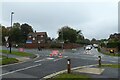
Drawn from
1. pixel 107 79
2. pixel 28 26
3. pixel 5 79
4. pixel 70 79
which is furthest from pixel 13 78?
pixel 28 26

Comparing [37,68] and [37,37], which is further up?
[37,37]

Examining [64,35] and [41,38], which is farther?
[41,38]

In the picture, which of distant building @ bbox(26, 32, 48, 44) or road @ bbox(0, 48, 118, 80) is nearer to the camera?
road @ bbox(0, 48, 118, 80)

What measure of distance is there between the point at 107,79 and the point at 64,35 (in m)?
90.2

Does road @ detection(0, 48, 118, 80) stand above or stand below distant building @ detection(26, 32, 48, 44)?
below

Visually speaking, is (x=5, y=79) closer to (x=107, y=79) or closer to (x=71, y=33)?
(x=107, y=79)

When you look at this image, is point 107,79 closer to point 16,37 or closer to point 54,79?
point 54,79

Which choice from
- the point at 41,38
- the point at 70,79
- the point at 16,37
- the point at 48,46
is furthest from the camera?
the point at 41,38

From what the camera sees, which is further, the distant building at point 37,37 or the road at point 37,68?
the distant building at point 37,37

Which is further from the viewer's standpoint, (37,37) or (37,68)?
(37,37)

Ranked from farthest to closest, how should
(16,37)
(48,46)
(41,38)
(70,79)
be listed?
(41,38)
(16,37)
(48,46)
(70,79)

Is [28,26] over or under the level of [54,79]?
over

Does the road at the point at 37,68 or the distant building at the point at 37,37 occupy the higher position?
the distant building at the point at 37,37

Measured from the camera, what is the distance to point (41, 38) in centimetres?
11781
